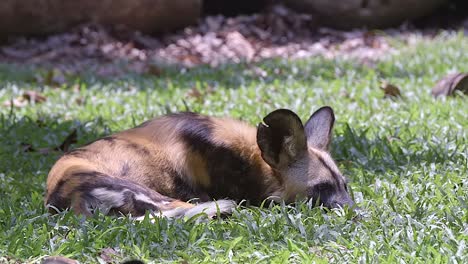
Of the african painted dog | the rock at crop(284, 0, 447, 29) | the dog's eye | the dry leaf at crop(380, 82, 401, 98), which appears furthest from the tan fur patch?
the rock at crop(284, 0, 447, 29)

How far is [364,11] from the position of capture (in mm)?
12672

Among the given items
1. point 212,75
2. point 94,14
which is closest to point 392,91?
point 212,75

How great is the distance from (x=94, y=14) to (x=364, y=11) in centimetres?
385

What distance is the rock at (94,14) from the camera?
456 inches

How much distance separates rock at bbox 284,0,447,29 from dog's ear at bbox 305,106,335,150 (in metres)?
8.27

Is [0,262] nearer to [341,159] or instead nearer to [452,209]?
[452,209]

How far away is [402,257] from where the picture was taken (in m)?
3.17

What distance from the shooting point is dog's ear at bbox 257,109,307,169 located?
411cm

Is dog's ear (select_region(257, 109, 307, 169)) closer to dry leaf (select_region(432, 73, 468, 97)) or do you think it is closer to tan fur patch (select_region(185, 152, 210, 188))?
tan fur patch (select_region(185, 152, 210, 188))

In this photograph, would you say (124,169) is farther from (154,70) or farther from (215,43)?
(215,43)

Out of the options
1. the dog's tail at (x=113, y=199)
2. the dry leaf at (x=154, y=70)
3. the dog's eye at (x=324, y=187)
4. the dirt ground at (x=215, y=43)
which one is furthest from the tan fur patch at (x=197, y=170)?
the dirt ground at (x=215, y=43)

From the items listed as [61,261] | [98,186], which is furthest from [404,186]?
[61,261]

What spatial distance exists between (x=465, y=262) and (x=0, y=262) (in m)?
1.67

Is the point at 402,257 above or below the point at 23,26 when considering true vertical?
above
